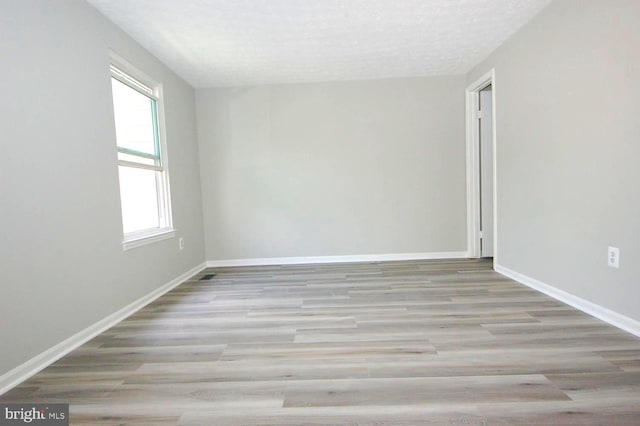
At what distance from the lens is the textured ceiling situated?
8.04 feet

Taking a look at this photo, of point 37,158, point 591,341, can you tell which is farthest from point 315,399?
point 37,158

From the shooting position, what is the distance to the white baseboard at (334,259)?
13.9ft

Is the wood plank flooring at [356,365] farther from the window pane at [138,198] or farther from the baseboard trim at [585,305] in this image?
the window pane at [138,198]

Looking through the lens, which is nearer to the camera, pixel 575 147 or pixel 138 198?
pixel 575 147

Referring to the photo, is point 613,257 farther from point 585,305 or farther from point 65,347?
point 65,347

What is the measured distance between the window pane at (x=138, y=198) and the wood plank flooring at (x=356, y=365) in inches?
34.4

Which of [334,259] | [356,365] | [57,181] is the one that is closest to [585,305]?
[356,365]

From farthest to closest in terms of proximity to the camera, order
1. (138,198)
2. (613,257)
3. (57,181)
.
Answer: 1. (138,198)
2. (613,257)
3. (57,181)

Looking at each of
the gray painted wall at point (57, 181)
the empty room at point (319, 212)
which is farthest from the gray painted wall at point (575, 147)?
the gray painted wall at point (57, 181)

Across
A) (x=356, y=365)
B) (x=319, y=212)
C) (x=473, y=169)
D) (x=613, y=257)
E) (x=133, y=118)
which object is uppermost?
(x=133, y=118)

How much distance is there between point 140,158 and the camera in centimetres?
301

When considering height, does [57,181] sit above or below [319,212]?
above

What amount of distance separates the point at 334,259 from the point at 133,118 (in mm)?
2875

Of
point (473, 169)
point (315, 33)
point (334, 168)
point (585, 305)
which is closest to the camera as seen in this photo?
point (585, 305)
